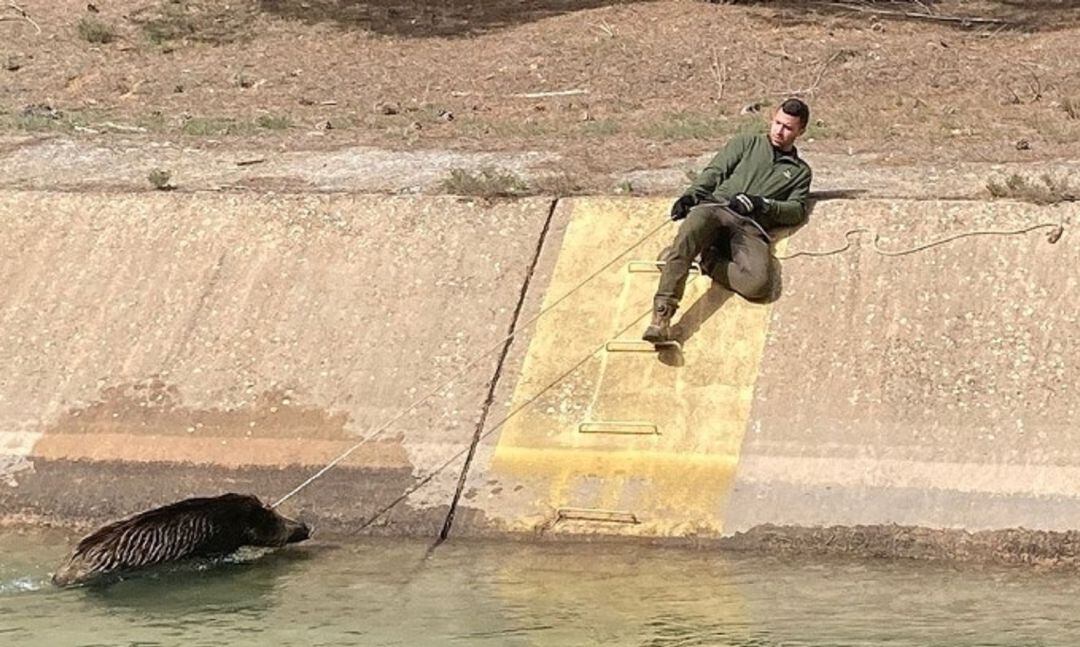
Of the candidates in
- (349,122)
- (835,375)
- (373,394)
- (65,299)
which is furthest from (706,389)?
(349,122)

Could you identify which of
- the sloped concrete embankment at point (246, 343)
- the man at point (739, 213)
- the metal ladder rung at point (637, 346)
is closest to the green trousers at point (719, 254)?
the man at point (739, 213)

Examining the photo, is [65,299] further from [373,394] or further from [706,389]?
[706,389]

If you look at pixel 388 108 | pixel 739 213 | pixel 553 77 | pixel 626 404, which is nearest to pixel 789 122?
pixel 739 213

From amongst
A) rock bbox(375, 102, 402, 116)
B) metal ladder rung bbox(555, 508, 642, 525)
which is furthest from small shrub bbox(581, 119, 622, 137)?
metal ladder rung bbox(555, 508, 642, 525)

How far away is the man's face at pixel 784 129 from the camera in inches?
378

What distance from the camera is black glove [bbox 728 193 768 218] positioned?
9.47 metres

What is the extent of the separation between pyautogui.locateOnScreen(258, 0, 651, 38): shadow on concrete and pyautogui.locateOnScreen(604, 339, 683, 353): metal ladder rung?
27.6ft

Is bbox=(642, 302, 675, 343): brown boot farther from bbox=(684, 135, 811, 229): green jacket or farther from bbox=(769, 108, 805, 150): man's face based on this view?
bbox=(769, 108, 805, 150): man's face

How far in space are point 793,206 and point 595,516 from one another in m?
2.38

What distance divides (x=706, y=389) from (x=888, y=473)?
117cm

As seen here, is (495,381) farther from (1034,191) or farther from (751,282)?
(1034,191)

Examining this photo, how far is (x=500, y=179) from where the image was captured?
35.6 feet

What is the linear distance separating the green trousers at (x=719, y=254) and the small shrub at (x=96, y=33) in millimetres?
9438

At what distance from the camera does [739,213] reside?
950 centimetres
